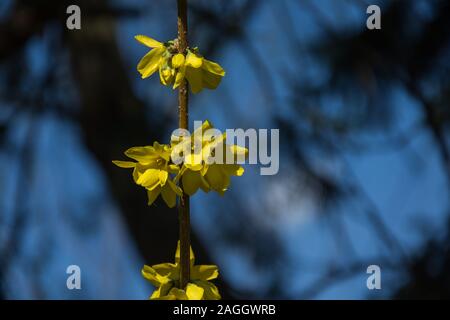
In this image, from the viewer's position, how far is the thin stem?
589 mm

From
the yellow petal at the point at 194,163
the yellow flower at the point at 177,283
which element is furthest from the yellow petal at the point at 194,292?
the yellow petal at the point at 194,163

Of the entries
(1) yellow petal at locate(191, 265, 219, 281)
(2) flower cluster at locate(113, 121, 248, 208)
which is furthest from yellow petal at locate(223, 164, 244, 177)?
(1) yellow petal at locate(191, 265, 219, 281)

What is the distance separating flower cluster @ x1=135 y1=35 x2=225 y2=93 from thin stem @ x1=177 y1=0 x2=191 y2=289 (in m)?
0.03

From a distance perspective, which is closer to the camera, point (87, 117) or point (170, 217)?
point (170, 217)

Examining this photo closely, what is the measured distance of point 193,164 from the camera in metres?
0.62

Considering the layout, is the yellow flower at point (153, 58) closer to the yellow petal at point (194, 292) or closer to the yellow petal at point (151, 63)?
the yellow petal at point (151, 63)

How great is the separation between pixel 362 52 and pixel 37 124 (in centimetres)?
112

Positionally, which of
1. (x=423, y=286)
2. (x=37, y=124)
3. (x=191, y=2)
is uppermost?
(x=191, y=2)

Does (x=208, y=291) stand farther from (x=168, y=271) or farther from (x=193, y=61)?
(x=193, y=61)

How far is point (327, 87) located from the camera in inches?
93.2

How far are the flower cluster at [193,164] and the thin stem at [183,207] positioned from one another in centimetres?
2
